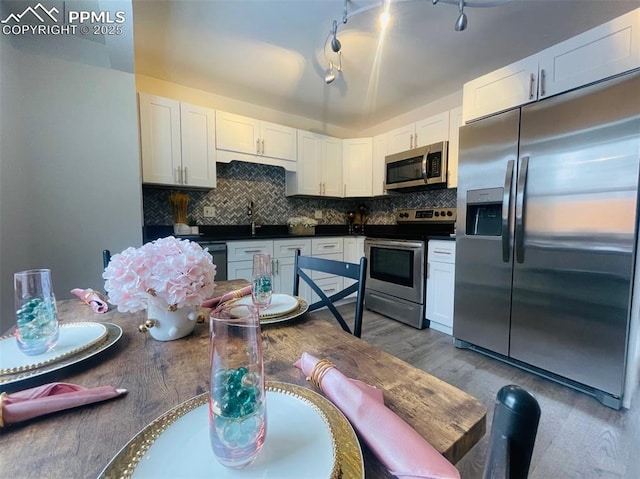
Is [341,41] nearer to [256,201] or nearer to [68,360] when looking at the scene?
[256,201]

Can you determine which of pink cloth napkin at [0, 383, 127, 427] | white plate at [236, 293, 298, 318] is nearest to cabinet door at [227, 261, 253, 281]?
white plate at [236, 293, 298, 318]

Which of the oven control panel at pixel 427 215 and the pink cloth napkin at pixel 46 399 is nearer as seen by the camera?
the pink cloth napkin at pixel 46 399

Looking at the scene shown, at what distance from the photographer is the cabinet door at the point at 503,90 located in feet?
6.18

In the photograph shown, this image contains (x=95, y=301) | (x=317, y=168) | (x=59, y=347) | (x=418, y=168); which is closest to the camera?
(x=59, y=347)

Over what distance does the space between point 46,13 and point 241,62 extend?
129cm

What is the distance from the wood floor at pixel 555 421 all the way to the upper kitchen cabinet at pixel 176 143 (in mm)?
2439

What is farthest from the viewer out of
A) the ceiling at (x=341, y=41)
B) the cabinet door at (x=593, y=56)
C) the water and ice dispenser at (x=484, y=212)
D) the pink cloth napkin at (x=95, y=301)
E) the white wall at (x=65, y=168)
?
the water and ice dispenser at (x=484, y=212)

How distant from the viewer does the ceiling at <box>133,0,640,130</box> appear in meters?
1.84

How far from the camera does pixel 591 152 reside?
1.62 meters

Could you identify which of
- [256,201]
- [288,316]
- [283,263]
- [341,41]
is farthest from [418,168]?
[288,316]

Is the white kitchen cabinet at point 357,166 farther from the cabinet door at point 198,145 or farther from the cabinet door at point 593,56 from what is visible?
the cabinet door at point 593,56

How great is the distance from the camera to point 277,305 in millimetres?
988

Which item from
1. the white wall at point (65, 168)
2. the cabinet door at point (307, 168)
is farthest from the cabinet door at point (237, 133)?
the white wall at point (65, 168)

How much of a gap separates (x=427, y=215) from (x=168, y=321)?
3068mm
